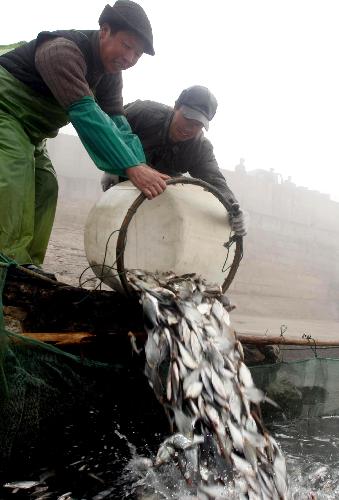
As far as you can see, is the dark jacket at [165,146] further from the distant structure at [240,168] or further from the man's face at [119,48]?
the distant structure at [240,168]

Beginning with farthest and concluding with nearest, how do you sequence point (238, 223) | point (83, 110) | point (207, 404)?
point (238, 223) < point (83, 110) < point (207, 404)

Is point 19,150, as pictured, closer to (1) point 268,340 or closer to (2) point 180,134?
(2) point 180,134

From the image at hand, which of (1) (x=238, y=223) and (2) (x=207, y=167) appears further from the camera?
(2) (x=207, y=167)

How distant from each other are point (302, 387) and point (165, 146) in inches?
127

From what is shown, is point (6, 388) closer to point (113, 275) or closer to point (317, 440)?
point (113, 275)

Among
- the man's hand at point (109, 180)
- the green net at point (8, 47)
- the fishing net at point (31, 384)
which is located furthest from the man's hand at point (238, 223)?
the green net at point (8, 47)

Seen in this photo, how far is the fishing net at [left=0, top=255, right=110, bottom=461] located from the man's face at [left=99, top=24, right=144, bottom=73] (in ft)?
5.90

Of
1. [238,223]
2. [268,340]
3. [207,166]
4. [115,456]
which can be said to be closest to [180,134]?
[207,166]

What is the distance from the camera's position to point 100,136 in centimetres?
312

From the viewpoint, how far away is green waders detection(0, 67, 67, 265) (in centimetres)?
315

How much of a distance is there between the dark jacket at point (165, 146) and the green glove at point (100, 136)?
1559 mm

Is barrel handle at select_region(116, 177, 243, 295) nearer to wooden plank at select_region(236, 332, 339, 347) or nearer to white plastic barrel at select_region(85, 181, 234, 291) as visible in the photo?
white plastic barrel at select_region(85, 181, 234, 291)

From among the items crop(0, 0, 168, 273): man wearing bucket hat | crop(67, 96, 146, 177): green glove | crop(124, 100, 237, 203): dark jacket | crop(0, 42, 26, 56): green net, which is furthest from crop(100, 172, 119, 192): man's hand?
crop(0, 42, 26, 56): green net

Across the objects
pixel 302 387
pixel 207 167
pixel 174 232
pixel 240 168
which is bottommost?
pixel 302 387
